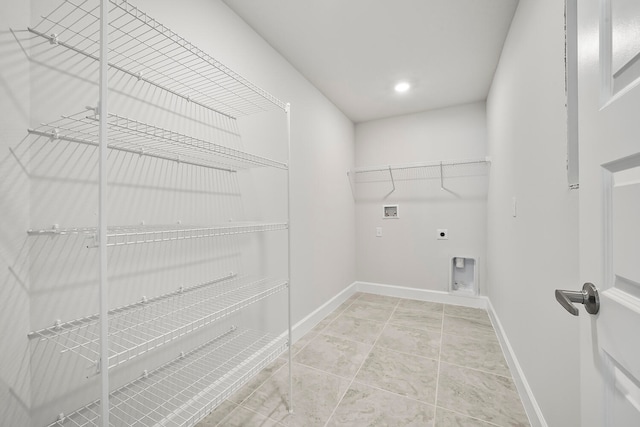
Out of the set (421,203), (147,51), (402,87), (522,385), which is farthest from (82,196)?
(421,203)

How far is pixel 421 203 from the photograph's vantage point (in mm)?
3287

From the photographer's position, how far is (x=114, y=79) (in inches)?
43.0

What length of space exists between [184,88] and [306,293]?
6.15 feet

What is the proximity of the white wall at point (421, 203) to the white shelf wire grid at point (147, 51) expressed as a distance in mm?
2141

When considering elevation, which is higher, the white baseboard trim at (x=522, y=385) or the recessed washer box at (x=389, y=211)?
the recessed washer box at (x=389, y=211)

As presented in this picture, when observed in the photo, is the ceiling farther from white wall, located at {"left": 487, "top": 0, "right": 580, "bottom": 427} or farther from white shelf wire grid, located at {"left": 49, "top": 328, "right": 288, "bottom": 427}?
white shelf wire grid, located at {"left": 49, "top": 328, "right": 288, "bottom": 427}

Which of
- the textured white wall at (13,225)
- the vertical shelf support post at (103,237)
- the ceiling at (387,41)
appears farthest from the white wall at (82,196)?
the vertical shelf support post at (103,237)

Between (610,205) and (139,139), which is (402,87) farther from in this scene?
(610,205)

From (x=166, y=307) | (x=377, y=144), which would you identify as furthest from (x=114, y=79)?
(x=377, y=144)

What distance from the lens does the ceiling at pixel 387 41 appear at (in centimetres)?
165

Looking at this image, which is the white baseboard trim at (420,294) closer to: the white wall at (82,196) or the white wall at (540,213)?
the white wall at (540,213)

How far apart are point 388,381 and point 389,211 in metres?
2.14

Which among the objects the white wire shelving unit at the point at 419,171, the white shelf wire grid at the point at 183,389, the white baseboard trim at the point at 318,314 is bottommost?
the white baseboard trim at the point at 318,314

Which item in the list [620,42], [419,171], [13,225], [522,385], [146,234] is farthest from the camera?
[419,171]
